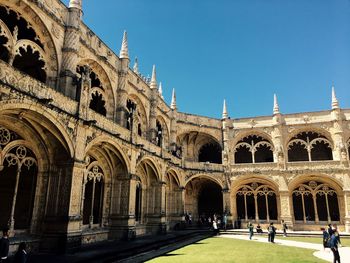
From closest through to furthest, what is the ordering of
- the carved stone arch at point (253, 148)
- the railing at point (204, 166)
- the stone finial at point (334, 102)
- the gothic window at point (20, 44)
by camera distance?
1. the gothic window at point (20, 44)
2. the stone finial at point (334, 102)
3. the railing at point (204, 166)
4. the carved stone arch at point (253, 148)

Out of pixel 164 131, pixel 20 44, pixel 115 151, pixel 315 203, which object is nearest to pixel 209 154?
pixel 164 131

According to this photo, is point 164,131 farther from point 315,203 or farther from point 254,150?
point 315,203

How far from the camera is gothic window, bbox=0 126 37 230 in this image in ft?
36.4

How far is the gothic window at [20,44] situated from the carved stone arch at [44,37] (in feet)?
0.43

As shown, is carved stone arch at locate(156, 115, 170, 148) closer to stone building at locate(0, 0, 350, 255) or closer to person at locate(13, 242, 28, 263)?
stone building at locate(0, 0, 350, 255)

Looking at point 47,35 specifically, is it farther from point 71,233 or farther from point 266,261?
point 266,261

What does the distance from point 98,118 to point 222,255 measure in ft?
29.2

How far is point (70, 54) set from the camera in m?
14.2

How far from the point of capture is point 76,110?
42.1ft

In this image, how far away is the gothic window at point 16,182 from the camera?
11.1 meters

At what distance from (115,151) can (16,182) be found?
18.5 ft

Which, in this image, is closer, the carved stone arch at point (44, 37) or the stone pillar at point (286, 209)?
the carved stone arch at point (44, 37)

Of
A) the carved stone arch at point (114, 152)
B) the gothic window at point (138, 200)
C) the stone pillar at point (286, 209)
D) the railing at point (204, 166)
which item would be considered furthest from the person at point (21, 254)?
the stone pillar at point (286, 209)

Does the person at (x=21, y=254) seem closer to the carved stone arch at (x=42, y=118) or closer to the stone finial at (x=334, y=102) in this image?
the carved stone arch at (x=42, y=118)
